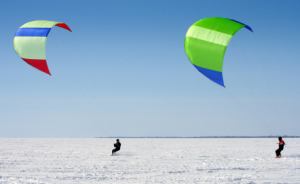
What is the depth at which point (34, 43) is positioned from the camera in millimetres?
15523

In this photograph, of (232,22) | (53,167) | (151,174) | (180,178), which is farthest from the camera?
(53,167)

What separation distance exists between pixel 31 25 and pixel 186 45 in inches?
234

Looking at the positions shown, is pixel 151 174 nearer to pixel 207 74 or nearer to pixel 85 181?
pixel 85 181

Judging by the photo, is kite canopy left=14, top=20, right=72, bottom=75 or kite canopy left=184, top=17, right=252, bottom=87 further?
kite canopy left=14, top=20, right=72, bottom=75

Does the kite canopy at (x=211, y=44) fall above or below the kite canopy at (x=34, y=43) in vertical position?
below

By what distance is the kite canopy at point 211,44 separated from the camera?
41.5ft

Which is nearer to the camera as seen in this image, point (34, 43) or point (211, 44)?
point (211, 44)

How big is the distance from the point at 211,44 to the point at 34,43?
20.3 feet

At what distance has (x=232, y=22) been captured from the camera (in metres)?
12.7

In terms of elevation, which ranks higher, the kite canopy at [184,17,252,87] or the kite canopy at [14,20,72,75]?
the kite canopy at [14,20,72,75]

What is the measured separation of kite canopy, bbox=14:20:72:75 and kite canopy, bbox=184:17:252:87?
16.5ft

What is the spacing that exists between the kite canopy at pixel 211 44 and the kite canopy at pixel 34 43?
5.03 m

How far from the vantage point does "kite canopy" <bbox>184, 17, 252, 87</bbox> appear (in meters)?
12.6

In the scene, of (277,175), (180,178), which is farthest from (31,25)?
(277,175)
